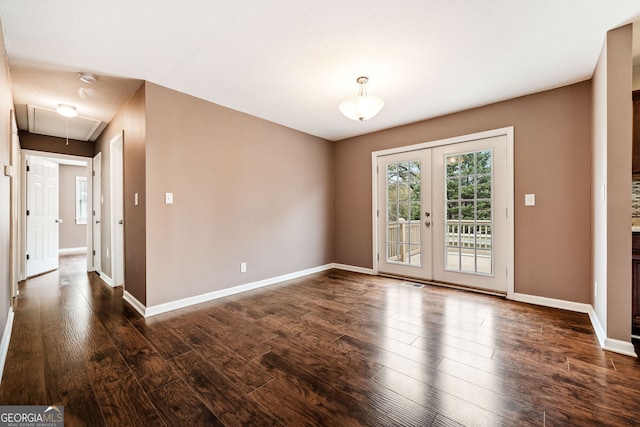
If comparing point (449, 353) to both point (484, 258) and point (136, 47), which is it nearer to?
point (484, 258)

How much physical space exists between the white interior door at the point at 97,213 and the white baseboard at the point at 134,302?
184cm

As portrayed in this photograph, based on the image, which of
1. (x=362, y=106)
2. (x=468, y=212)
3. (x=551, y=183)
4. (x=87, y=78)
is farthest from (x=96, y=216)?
(x=551, y=183)

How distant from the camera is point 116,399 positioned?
1562 millimetres

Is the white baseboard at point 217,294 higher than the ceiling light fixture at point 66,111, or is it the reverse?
the ceiling light fixture at point 66,111

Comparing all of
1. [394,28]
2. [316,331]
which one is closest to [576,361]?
[316,331]

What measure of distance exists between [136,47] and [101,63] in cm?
53

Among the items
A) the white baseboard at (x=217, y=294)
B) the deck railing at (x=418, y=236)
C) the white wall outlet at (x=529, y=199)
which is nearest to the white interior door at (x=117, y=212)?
the white baseboard at (x=217, y=294)

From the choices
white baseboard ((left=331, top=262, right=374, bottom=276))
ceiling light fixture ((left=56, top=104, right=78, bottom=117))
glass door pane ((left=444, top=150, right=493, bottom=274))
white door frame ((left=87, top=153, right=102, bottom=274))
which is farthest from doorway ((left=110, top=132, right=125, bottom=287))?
glass door pane ((left=444, top=150, right=493, bottom=274))

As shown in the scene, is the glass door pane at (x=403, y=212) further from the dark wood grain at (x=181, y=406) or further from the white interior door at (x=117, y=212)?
the white interior door at (x=117, y=212)

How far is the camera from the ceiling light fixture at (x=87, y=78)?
2699 millimetres

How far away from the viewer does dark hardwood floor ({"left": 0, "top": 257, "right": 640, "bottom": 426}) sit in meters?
1.46

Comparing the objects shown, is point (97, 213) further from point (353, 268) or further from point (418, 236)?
point (418, 236)

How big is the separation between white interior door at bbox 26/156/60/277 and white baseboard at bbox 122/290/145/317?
2583mm

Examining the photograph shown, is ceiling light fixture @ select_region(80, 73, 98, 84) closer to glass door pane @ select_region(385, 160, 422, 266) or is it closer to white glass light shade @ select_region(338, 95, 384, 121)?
white glass light shade @ select_region(338, 95, 384, 121)
